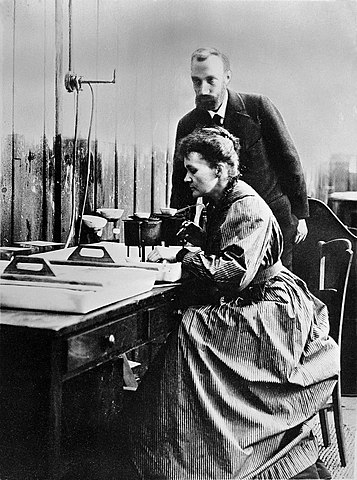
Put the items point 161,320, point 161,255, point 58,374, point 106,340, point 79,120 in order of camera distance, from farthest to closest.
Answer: point 79,120
point 161,255
point 161,320
point 106,340
point 58,374

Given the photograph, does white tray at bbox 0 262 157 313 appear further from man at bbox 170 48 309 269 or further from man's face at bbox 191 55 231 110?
man's face at bbox 191 55 231 110

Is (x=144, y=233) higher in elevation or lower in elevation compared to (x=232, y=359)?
higher

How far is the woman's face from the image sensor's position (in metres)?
2.34

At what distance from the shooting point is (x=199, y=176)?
236 centimetres

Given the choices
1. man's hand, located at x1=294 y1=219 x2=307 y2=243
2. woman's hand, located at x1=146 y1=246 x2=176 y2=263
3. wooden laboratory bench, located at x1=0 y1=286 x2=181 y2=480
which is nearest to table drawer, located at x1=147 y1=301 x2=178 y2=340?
wooden laboratory bench, located at x1=0 y1=286 x2=181 y2=480

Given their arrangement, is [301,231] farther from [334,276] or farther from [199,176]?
[199,176]


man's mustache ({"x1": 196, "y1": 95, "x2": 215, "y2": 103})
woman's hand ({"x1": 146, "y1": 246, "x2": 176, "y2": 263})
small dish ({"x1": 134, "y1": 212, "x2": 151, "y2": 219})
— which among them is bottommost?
woman's hand ({"x1": 146, "y1": 246, "x2": 176, "y2": 263})

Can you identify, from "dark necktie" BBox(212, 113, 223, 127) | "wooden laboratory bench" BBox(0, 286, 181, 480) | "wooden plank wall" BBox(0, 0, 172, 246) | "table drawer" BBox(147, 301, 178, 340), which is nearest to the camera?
"wooden laboratory bench" BBox(0, 286, 181, 480)

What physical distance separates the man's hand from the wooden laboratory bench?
2.03 feet

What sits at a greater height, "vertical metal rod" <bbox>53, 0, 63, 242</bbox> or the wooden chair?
"vertical metal rod" <bbox>53, 0, 63, 242</bbox>

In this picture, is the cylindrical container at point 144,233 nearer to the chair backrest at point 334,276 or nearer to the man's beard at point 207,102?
the man's beard at point 207,102

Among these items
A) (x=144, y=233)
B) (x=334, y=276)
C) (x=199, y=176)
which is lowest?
(x=334, y=276)

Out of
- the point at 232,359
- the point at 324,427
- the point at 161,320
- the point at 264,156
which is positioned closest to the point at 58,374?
the point at 161,320

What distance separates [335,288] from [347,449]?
61cm
